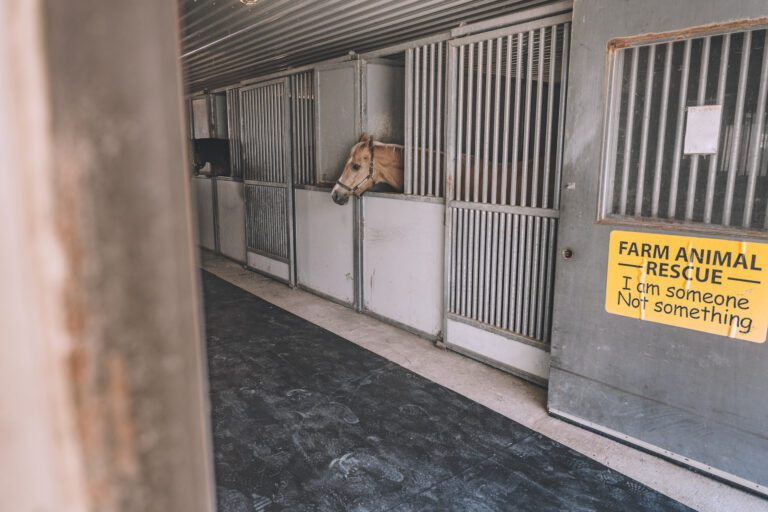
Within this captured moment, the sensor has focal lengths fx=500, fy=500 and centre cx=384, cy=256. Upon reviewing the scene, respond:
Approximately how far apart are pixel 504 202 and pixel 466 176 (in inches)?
13.9

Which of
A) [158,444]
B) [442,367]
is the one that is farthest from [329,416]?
[158,444]

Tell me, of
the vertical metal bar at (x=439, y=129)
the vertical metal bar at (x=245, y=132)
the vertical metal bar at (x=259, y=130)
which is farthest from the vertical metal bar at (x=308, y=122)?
the vertical metal bar at (x=439, y=129)

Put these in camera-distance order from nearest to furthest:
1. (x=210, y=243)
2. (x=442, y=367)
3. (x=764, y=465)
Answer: (x=764, y=465)
(x=442, y=367)
(x=210, y=243)

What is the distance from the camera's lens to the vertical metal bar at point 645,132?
215cm

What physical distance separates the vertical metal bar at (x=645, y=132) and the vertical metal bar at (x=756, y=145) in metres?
0.39

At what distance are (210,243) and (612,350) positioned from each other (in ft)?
20.0

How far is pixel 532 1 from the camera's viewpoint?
2.93m

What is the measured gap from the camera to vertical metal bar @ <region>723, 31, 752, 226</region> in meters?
1.90

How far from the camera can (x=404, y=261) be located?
3943mm

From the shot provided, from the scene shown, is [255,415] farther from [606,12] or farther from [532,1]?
[532,1]

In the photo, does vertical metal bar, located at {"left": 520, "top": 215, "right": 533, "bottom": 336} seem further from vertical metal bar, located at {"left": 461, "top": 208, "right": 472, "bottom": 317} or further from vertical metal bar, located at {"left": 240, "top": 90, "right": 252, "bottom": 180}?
vertical metal bar, located at {"left": 240, "top": 90, "right": 252, "bottom": 180}

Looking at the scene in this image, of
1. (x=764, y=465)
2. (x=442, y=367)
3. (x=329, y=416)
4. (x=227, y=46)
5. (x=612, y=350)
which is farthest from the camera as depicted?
(x=227, y=46)

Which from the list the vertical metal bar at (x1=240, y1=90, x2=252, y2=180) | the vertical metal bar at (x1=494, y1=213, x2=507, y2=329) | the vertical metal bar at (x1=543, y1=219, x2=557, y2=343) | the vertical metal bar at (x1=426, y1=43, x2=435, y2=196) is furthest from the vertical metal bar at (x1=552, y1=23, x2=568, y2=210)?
the vertical metal bar at (x1=240, y1=90, x2=252, y2=180)

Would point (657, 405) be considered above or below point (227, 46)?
below
